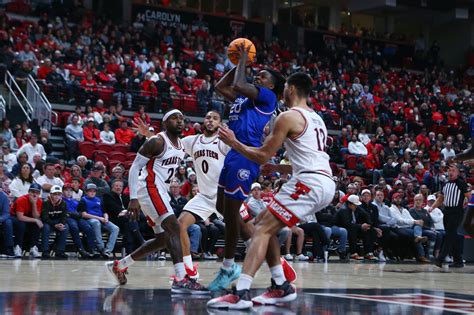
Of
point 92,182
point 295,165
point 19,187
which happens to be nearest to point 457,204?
point 92,182

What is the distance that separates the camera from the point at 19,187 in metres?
14.3

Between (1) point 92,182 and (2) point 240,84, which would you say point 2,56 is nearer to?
(1) point 92,182

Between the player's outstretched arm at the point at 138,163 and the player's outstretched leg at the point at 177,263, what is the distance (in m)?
0.36

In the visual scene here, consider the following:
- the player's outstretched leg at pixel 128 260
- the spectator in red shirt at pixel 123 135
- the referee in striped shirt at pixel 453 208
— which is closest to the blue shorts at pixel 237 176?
the player's outstretched leg at pixel 128 260

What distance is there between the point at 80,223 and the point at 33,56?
28.3ft

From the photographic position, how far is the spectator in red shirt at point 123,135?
63.3ft

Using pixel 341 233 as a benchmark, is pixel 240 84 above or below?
above

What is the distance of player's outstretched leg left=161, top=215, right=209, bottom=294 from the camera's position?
25.5 feet

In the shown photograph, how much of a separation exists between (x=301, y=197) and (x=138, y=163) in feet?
7.33

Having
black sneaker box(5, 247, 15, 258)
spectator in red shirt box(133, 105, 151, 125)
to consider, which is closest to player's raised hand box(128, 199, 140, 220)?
black sneaker box(5, 247, 15, 258)

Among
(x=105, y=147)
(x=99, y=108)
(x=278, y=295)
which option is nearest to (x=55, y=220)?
(x=105, y=147)

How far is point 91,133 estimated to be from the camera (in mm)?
18609

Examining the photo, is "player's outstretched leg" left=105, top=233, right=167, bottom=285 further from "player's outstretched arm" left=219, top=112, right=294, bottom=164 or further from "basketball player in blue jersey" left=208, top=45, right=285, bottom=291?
"player's outstretched arm" left=219, top=112, right=294, bottom=164

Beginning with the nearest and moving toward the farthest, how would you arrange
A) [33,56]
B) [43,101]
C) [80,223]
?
[80,223], [43,101], [33,56]
